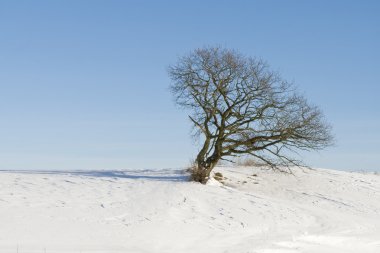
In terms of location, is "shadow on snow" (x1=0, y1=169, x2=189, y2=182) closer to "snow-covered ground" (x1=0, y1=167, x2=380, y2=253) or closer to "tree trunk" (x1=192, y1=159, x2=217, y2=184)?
"snow-covered ground" (x1=0, y1=167, x2=380, y2=253)

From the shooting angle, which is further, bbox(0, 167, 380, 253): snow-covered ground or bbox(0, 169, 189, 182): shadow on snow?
bbox(0, 169, 189, 182): shadow on snow

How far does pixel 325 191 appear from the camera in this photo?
2866 cm

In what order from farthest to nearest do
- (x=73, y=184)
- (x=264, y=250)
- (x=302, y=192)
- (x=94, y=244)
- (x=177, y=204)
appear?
(x=302, y=192) → (x=73, y=184) → (x=177, y=204) → (x=264, y=250) → (x=94, y=244)

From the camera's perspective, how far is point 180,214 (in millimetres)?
19266

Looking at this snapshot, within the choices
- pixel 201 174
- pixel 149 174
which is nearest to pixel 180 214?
pixel 201 174

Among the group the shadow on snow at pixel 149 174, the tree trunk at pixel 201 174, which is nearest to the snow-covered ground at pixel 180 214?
the shadow on snow at pixel 149 174

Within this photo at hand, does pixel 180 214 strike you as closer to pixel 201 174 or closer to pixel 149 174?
pixel 201 174

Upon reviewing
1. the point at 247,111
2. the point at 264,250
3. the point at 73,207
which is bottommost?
the point at 264,250

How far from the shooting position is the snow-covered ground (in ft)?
50.2

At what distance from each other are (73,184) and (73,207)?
5.70 m

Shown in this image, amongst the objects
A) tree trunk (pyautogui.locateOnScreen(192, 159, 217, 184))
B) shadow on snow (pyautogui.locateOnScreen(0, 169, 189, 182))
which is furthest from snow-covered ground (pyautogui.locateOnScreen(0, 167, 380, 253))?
tree trunk (pyautogui.locateOnScreen(192, 159, 217, 184))

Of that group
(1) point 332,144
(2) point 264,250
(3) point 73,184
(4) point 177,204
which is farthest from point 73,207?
(1) point 332,144

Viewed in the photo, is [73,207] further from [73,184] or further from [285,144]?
[285,144]

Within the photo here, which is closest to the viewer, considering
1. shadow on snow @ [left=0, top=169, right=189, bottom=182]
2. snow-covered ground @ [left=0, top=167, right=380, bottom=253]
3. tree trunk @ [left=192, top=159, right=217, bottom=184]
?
snow-covered ground @ [left=0, top=167, right=380, bottom=253]
